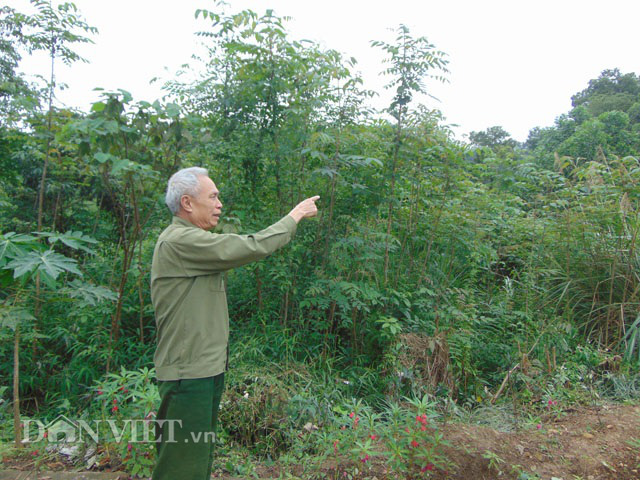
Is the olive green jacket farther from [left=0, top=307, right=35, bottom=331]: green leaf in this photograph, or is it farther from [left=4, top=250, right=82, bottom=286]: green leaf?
[left=0, top=307, right=35, bottom=331]: green leaf

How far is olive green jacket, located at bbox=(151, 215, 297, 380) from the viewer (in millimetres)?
1936

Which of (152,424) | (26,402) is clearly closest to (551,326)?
(152,424)

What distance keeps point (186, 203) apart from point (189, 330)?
598 mm

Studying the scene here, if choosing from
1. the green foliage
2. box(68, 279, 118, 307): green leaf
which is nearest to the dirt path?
the green foliage

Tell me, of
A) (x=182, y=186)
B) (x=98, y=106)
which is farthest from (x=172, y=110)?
(x=182, y=186)

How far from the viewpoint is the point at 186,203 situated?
6.79 feet

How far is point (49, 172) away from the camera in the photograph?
15.7ft

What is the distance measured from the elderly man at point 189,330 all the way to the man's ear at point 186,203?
1.2 inches

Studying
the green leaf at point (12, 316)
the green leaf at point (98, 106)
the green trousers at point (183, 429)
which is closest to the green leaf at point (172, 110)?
the green leaf at point (98, 106)

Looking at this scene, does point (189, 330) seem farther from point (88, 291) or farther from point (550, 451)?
point (550, 451)

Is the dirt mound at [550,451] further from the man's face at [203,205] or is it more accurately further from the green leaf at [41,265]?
the green leaf at [41,265]

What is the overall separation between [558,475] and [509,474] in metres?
0.37

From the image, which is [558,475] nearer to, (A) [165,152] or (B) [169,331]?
(B) [169,331]

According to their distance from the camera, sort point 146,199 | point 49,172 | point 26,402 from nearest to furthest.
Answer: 1. point 146,199
2. point 26,402
3. point 49,172
